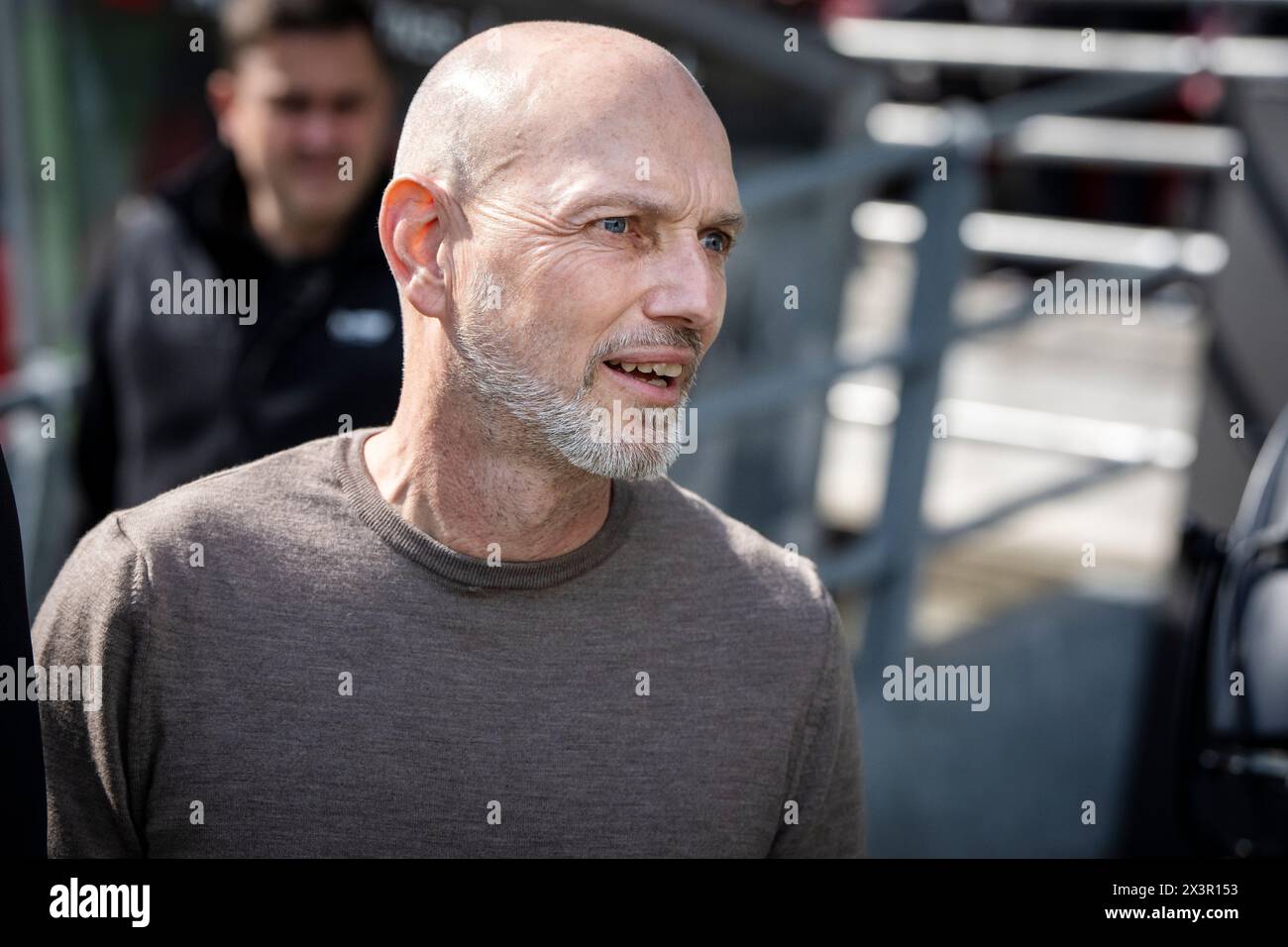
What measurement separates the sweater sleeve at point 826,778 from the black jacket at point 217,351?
131cm

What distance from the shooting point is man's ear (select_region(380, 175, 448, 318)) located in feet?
5.62

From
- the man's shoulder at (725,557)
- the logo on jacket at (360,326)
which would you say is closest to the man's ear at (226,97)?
the logo on jacket at (360,326)

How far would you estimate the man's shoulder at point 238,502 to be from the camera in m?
1.67

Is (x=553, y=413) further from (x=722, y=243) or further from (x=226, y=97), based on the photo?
(x=226, y=97)

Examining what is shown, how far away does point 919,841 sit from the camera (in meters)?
4.23

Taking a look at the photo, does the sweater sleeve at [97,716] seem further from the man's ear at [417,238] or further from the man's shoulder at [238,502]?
the man's ear at [417,238]

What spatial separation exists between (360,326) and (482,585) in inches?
58.2

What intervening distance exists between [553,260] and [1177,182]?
7.20 metres

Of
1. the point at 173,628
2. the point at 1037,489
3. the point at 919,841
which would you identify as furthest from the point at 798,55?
the point at 173,628

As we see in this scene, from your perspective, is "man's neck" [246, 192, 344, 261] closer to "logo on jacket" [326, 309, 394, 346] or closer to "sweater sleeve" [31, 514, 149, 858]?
"logo on jacket" [326, 309, 394, 346]

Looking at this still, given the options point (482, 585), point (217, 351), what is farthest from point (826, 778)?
point (217, 351)

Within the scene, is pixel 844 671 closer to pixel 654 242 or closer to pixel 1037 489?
pixel 654 242

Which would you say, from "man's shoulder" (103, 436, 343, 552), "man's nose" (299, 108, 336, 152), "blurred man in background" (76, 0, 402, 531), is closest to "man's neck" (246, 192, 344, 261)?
"blurred man in background" (76, 0, 402, 531)

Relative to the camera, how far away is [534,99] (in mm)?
1617
